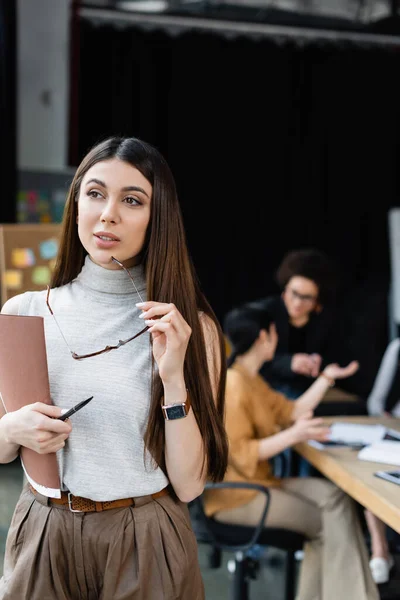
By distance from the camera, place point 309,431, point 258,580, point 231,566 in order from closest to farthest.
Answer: point 309,431 < point 231,566 < point 258,580

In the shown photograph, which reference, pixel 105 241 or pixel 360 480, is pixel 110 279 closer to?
pixel 105 241

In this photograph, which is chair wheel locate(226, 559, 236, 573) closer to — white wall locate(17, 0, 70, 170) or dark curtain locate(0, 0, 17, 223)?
dark curtain locate(0, 0, 17, 223)

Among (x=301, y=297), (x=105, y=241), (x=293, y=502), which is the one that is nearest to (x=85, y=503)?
(x=105, y=241)

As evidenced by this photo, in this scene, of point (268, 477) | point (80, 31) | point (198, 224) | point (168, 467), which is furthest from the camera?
point (198, 224)

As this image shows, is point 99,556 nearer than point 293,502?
Yes

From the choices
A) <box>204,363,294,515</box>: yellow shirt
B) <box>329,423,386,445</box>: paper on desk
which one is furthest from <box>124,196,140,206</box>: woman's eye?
<box>329,423,386,445</box>: paper on desk

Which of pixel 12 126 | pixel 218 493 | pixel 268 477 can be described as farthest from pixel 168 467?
pixel 12 126

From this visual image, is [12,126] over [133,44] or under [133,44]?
under

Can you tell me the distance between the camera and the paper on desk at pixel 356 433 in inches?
111

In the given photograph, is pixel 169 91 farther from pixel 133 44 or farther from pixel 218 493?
pixel 218 493

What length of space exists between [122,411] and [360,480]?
130 cm

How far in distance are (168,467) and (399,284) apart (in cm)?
502

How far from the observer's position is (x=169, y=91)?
19.3ft

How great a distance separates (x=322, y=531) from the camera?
2660 mm
